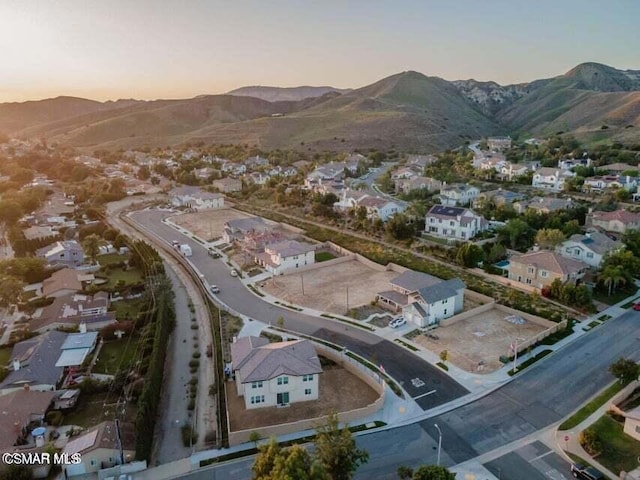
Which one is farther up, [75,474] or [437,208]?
[437,208]

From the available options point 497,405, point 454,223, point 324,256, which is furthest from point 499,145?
point 497,405

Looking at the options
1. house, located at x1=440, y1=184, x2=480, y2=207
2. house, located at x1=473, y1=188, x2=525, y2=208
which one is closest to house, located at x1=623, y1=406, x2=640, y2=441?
house, located at x1=473, y1=188, x2=525, y2=208

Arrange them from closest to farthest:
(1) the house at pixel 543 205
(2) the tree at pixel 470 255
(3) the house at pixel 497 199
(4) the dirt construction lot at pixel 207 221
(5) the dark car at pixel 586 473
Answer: (5) the dark car at pixel 586 473 → (2) the tree at pixel 470 255 → (1) the house at pixel 543 205 → (4) the dirt construction lot at pixel 207 221 → (3) the house at pixel 497 199

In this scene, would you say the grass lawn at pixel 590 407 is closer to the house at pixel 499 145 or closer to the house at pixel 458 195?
the house at pixel 458 195

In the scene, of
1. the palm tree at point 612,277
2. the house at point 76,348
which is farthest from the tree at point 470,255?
the house at point 76,348

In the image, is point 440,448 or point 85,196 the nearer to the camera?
point 440,448

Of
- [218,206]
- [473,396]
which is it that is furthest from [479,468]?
[218,206]

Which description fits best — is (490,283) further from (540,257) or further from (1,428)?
(1,428)
